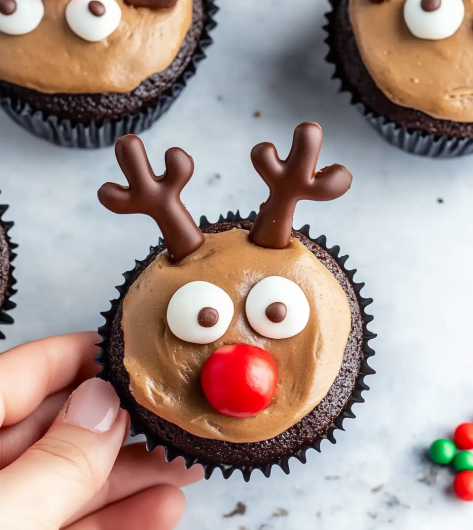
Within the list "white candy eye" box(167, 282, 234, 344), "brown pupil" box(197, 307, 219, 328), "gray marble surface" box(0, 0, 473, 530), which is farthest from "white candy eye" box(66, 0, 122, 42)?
"brown pupil" box(197, 307, 219, 328)

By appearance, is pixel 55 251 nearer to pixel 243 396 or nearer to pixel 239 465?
pixel 239 465

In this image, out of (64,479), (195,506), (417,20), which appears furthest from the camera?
(195,506)

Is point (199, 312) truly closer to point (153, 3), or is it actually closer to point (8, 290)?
point (8, 290)

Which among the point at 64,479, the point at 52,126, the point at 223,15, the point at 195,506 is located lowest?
the point at 195,506

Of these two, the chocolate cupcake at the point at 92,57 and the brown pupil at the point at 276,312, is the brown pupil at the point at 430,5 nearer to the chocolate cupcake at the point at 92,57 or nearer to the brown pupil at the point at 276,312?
the chocolate cupcake at the point at 92,57

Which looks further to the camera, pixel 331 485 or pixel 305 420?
pixel 331 485

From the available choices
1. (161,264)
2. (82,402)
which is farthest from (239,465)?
(161,264)

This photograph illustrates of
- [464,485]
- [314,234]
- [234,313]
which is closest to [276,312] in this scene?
[234,313]
